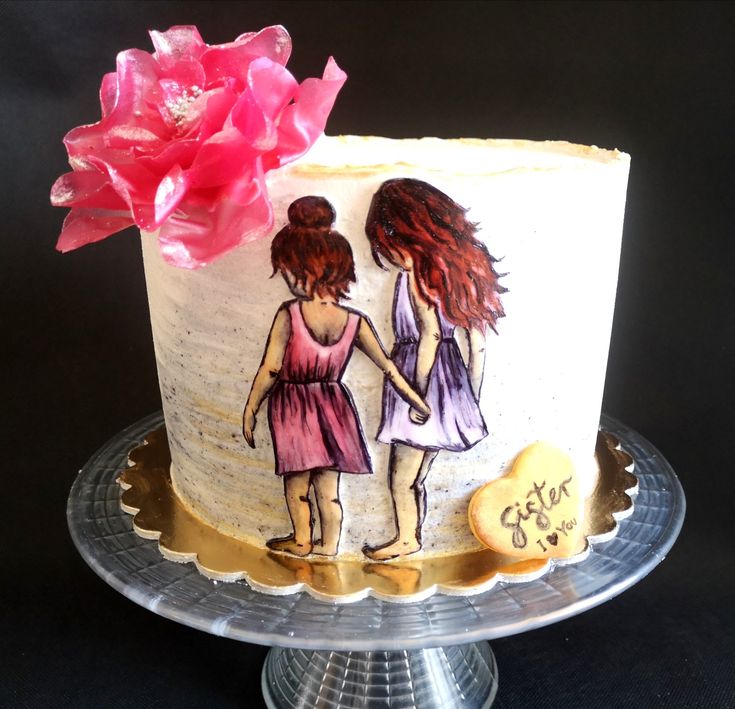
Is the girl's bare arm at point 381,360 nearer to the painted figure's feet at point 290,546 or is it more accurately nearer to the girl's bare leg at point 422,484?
the girl's bare leg at point 422,484

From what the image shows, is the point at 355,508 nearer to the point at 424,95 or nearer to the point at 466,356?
the point at 466,356

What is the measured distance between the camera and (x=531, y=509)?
1.22 meters

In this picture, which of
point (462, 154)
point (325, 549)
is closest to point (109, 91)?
point (462, 154)

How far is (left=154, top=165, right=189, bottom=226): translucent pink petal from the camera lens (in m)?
0.99

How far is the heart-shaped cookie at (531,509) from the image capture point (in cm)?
121

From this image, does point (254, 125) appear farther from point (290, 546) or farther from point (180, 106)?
point (290, 546)

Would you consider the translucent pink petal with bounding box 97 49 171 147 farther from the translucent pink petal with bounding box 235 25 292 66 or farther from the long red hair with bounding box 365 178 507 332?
the long red hair with bounding box 365 178 507 332

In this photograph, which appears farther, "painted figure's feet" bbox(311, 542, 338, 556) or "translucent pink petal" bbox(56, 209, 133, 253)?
"painted figure's feet" bbox(311, 542, 338, 556)

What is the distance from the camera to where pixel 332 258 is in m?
1.09

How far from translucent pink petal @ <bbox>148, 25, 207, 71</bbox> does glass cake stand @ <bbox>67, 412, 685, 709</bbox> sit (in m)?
0.63

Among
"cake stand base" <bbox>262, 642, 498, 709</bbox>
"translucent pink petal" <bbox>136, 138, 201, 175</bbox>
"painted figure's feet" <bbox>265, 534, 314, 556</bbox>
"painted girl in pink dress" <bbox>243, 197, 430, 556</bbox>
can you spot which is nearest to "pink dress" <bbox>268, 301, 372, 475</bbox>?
"painted girl in pink dress" <bbox>243, 197, 430, 556</bbox>

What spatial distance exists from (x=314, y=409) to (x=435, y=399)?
0.15 m

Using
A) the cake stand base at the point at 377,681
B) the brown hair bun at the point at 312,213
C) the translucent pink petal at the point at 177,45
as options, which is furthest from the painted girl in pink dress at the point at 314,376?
the cake stand base at the point at 377,681

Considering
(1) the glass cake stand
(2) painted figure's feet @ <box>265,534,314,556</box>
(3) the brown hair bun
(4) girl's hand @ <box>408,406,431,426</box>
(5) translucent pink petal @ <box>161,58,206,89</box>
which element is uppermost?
(5) translucent pink petal @ <box>161,58,206,89</box>
